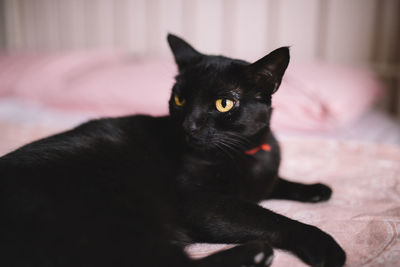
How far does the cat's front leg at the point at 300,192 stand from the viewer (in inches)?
34.0

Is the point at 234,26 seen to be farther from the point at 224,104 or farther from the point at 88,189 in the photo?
the point at 88,189

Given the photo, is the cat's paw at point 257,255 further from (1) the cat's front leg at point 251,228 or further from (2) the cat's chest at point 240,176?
(2) the cat's chest at point 240,176

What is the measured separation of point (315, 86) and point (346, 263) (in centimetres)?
110

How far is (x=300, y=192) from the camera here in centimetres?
89

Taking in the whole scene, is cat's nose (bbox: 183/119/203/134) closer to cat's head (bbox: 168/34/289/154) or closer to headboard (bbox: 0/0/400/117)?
cat's head (bbox: 168/34/289/154)


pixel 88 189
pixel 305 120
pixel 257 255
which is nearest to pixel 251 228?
pixel 257 255

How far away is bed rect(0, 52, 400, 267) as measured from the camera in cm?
71

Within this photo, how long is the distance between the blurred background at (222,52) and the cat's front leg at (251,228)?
0.93 m

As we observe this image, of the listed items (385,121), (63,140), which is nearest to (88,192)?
(63,140)

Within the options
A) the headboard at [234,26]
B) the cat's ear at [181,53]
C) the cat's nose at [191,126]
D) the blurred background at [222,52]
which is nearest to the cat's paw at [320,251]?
the cat's nose at [191,126]

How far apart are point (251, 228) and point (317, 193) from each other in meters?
0.30

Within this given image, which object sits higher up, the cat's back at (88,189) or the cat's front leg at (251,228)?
the cat's back at (88,189)

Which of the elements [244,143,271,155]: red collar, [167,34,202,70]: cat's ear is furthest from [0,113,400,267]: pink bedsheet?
[167,34,202,70]: cat's ear

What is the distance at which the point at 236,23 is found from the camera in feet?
7.34
